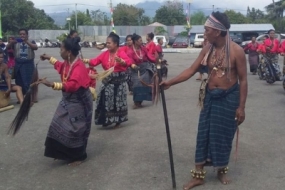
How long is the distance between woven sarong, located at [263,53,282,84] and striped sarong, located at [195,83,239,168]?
9923 mm

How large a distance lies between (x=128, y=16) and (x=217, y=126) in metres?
76.9

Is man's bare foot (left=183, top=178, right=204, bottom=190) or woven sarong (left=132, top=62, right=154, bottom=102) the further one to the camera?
woven sarong (left=132, top=62, right=154, bottom=102)

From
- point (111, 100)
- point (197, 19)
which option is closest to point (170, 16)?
point (197, 19)

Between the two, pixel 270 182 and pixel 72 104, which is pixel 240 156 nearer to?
pixel 270 182

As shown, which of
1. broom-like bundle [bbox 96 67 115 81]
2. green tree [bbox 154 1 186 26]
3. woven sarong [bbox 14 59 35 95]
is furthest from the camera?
green tree [bbox 154 1 186 26]

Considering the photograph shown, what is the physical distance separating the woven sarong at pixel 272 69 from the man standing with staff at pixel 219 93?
9920 mm

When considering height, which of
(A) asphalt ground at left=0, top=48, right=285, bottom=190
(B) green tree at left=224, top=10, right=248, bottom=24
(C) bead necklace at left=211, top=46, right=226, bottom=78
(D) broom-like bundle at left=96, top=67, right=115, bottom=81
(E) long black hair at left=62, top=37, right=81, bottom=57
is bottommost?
(A) asphalt ground at left=0, top=48, right=285, bottom=190

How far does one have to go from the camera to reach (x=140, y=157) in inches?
268

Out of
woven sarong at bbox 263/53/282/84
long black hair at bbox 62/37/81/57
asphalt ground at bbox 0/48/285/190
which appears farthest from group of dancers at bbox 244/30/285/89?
long black hair at bbox 62/37/81/57

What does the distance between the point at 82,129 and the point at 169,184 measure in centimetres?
151

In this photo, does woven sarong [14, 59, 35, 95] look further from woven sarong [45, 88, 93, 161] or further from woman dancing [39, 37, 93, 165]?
woven sarong [45, 88, 93, 161]

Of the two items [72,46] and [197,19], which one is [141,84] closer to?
[72,46]

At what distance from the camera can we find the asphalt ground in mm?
5789

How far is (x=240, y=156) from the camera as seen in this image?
6777mm
